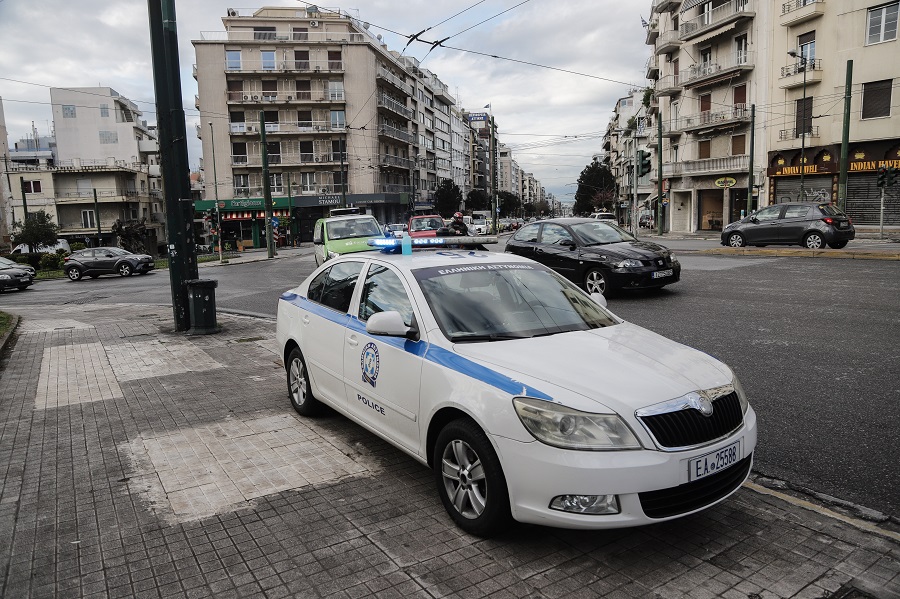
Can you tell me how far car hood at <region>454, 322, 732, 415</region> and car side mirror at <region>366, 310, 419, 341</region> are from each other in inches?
Result: 14.6

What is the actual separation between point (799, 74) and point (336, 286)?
40796 mm

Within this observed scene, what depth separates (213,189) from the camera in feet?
201

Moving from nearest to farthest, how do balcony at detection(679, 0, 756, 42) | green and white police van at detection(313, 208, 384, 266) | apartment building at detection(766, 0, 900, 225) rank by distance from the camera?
1. green and white police van at detection(313, 208, 384, 266)
2. apartment building at detection(766, 0, 900, 225)
3. balcony at detection(679, 0, 756, 42)

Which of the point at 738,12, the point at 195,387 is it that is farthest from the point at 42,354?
the point at 738,12

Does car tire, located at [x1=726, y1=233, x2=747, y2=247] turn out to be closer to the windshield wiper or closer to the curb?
the windshield wiper

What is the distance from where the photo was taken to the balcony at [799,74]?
119ft

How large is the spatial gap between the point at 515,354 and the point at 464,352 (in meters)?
0.30

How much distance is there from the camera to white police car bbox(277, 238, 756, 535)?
3.05 metres

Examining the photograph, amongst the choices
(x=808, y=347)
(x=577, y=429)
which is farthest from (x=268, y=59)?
(x=577, y=429)

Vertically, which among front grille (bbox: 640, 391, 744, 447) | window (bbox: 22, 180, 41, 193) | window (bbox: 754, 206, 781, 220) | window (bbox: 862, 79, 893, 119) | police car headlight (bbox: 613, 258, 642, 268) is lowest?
front grille (bbox: 640, 391, 744, 447)

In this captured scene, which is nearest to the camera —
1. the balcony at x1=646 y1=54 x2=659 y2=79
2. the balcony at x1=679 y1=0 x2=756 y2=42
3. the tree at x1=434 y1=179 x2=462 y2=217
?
the balcony at x1=679 y1=0 x2=756 y2=42

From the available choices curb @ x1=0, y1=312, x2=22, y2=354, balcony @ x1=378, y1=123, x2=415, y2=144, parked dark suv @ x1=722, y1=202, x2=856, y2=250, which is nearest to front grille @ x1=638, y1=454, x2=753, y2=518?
curb @ x1=0, y1=312, x2=22, y2=354

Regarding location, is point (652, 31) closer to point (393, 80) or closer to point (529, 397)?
point (393, 80)

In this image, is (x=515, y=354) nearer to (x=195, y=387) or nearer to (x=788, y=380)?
(x=788, y=380)
